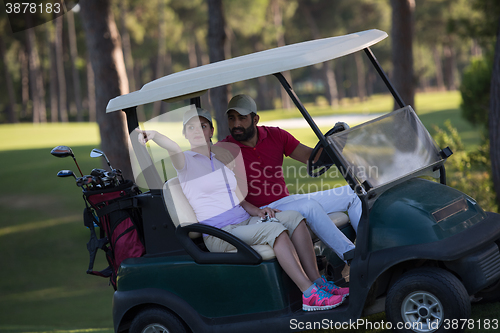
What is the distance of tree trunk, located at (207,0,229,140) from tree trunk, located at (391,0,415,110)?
273 centimetres

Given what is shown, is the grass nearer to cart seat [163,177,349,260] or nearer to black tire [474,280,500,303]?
black tire [474,280,500,303]

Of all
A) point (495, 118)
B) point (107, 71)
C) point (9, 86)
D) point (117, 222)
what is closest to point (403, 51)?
point (495, 118)

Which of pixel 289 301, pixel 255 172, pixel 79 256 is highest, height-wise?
pixel 255 172

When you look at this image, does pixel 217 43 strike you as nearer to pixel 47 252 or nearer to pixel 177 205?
pixel 47 252

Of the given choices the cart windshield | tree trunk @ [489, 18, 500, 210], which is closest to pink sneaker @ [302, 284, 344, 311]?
the cart windshield

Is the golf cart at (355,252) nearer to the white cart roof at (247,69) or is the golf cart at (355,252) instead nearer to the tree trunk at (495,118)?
the white cart roof at (247,69)

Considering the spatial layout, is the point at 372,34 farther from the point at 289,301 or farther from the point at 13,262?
the point at 13,262

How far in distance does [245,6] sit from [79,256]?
Answer: 71.1ft

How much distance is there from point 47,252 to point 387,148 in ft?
24.0

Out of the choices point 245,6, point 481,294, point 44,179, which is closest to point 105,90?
point 481,294

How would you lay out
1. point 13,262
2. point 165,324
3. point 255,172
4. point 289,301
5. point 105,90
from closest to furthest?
point 289,301 < point 165,324 < point 255,172 < point 105,90 < point 13,262

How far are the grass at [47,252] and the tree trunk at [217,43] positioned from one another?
4.13 feet

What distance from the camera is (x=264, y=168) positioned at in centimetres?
363

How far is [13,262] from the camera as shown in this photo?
8.38 metres
